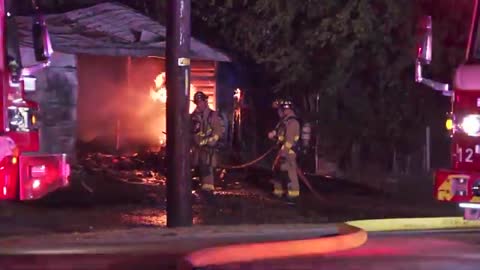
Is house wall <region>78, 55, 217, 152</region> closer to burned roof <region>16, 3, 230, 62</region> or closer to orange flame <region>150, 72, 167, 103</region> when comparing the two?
orange flame <region>150, 72, 167, 103</region>

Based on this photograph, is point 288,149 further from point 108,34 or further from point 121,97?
point 121,97

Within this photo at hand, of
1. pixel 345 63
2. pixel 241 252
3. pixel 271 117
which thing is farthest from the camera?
pixel 271 117

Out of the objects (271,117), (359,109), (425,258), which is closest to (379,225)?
(425,258)

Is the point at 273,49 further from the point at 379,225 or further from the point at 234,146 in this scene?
the point at 379,225

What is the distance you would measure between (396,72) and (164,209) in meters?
6.37

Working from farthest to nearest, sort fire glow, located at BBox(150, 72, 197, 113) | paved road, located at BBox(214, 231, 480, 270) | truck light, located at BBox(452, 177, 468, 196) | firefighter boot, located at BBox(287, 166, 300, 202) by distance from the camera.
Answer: fire glow, located at BBox(150, 72, 197, 113)
firefighter boot, located at BBox(287, 166, 300, 202)
paved road, located at BBox(214, 231, 480, 270)
truck light, located at BBox(452, 177, 468, 196)

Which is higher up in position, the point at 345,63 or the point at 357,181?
the point at 345,63

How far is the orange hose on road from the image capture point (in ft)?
31.4

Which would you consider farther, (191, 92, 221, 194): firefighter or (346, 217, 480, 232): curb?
(191, 92, 221, 194): firefighter

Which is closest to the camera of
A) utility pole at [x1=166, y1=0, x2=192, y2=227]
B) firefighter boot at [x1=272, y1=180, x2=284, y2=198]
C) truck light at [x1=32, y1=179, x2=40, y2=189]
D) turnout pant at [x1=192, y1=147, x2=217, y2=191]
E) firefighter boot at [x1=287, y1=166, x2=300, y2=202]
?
truck light at [x1=32, y1=179, x2=40, y2=189]

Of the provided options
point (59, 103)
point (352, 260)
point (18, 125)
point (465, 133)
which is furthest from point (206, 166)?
point (18, 125)

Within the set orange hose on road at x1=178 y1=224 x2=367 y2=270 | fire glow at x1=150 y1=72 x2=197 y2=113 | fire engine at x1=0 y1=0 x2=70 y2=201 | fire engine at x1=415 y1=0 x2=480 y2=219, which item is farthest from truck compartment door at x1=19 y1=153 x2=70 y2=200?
fire glow at x1=150 y1=72 x2=197 y2=113

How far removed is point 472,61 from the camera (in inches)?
364

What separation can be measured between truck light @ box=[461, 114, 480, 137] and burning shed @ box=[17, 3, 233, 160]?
8.49 metres
